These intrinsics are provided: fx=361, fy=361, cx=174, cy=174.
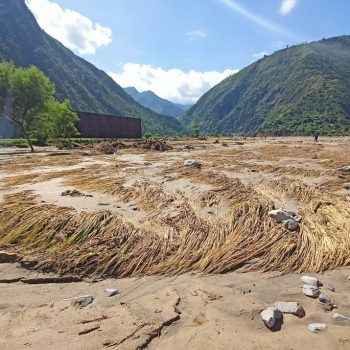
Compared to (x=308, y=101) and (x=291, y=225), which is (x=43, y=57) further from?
(x=291, y=225)

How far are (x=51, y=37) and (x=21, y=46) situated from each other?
162 feet

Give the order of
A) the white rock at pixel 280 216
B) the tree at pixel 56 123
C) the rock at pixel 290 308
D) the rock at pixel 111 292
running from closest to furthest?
1. the rock at pixel 290 308
2. the rock at pixel 111 292
3. the white rock at pixel 280 216
4. the tree at pixel 56 123

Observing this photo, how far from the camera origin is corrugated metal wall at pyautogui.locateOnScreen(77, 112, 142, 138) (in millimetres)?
61469

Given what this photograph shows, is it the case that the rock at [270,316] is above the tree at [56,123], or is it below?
below

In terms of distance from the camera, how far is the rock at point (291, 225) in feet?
24.5

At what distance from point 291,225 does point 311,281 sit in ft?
7.02

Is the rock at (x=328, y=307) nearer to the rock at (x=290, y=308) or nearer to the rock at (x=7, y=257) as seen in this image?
the rock at (x=290, y=308)

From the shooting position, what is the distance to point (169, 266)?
6.04 metres

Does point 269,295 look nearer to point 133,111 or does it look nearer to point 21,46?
point 21,46

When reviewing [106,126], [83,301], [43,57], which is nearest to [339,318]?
[83,301]

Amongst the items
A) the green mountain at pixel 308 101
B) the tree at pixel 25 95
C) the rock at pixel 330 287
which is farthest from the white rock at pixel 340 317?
the green mountain at pixel 308 101

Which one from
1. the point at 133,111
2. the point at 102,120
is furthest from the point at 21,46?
the point at 102,120

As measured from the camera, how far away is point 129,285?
552 cm

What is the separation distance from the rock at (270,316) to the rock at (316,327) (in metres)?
0.37
